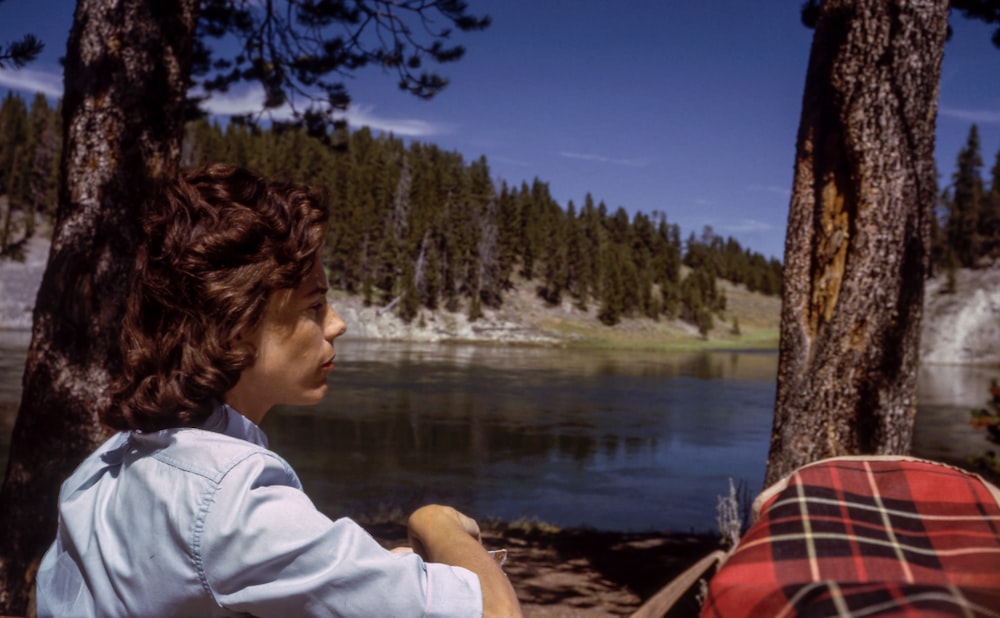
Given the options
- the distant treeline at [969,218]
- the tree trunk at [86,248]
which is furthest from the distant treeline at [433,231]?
the tree trunk at [86,248]

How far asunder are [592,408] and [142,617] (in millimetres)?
20160

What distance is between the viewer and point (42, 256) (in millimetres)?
45812

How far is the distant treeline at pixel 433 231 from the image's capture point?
5184 centimetres

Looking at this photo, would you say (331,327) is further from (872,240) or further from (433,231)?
(433,231)

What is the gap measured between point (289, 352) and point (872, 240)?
11.0 ft

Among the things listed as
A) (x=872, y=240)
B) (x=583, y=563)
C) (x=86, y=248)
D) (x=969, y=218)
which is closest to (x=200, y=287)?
(x=86, y=248)

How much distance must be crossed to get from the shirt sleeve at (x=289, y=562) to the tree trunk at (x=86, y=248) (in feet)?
9.86

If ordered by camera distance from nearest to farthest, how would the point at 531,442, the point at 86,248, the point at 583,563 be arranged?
the point at 86,248 < the point at 583,563 < the point at 531,442

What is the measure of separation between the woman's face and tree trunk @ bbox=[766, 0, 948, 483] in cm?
319

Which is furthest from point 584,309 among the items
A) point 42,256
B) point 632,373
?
point 42,256

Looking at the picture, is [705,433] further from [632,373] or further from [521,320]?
[521,320]

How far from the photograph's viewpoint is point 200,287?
1.35 metres

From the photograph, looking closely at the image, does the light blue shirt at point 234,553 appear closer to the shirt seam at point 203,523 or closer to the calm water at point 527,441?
the shirt seam at point 203,523

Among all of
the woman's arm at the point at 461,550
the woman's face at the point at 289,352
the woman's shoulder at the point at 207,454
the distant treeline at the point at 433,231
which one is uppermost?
the distant treeline at the point at 433,231
